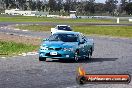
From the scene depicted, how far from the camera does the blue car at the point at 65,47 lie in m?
20.4

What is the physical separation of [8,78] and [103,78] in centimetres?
661

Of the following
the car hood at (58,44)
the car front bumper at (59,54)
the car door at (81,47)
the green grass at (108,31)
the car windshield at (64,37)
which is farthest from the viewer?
the green grass at (108,31)

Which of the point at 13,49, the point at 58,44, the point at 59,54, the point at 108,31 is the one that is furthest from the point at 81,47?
the point at 108,31

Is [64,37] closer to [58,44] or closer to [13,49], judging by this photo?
[58,44]

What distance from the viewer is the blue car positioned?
66.8 feet

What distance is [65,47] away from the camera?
20578 millimetres

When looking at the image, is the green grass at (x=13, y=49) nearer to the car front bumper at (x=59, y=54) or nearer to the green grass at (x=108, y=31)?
the car front bumper at (x=59, y=54)

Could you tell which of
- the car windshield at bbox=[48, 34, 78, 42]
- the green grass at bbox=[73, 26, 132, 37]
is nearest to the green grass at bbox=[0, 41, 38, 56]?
the car windshield at bbox=[48, 34, 78, 42]

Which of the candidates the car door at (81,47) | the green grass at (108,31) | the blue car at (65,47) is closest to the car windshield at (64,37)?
the blue car at (65,47)

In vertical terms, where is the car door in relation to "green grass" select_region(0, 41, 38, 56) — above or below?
above

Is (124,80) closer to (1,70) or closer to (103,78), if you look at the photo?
(103,78)

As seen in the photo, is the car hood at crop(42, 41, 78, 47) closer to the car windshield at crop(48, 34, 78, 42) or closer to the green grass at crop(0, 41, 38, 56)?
the car windshield at crop(48, 34, 78, 42)

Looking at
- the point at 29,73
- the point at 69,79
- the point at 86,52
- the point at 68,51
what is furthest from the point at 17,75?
the point at 86,52

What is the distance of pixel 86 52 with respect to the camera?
22.0 m
